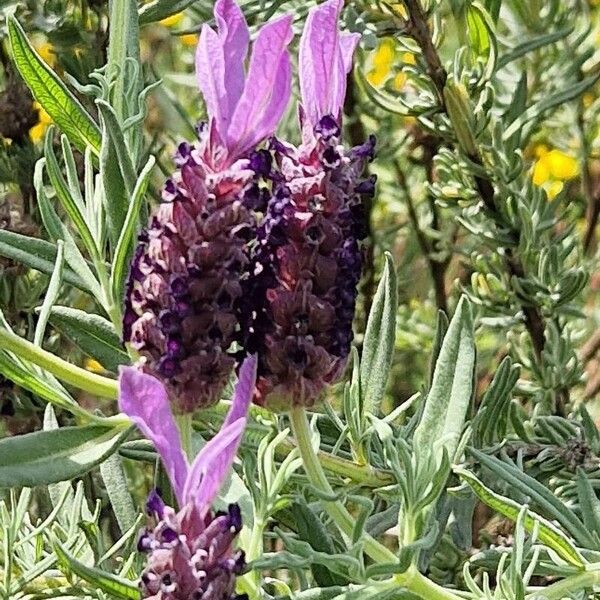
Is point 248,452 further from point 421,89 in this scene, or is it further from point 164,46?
point 164,46

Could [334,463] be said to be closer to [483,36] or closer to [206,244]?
[206,244]

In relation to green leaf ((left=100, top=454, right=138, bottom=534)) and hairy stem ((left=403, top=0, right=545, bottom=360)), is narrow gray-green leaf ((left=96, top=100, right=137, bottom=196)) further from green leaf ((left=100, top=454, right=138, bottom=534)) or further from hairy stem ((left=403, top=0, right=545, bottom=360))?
hairy stem ((left=403, top=0, right=545, bottom=360))

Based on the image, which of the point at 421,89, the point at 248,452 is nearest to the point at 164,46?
the point at 421,89

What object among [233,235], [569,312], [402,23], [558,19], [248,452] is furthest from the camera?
[558,19]

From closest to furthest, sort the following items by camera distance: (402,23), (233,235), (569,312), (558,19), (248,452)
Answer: (233,235)
(248,452)
(402,23)
(569,312)
(558,19)

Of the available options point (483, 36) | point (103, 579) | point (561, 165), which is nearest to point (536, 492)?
point (103, 579)

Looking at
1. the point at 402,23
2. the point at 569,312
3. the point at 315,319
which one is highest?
the point at 402,23
